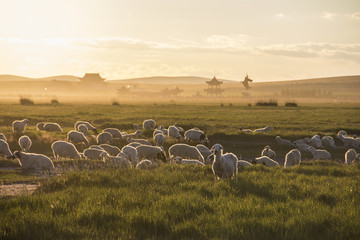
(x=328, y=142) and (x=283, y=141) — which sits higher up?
(x=283, y=141)

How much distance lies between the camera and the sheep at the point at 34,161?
11.8 m

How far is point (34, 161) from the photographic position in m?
11.9

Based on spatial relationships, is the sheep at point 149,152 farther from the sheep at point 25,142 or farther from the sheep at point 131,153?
the sheep at point 25,142

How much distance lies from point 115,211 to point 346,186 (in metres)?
5.20

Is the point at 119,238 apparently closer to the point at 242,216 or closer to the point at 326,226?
the point at 242,216

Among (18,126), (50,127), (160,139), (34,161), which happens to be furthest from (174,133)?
(34,161)

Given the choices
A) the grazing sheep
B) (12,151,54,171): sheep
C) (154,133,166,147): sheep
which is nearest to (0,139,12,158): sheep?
(12,151,54,171): sheep

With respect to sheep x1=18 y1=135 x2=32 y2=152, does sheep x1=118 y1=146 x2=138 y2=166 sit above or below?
below

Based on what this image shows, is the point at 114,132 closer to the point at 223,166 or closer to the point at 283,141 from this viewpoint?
the point at 283,141

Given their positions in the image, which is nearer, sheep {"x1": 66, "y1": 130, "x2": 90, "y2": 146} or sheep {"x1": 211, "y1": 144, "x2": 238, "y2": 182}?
sheep {"x1": 211, "y1": 144, "x2": 238, "y2": 182}

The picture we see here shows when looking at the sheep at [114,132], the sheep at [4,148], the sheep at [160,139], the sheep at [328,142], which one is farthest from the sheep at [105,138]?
the sheep at [328,142]

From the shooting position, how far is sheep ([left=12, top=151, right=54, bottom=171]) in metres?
11.8

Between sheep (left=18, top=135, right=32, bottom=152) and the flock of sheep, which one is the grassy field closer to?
the flock of sheep

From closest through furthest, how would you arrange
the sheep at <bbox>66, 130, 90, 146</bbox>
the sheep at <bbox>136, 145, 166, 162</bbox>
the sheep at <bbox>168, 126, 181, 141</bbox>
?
the sheep at <bbox>136, 145, 166, 162</bbox>, the sheep at <bbox>66, 130, 90, 146</bbox>, the sheep at <bbox>168, 126, 181, 141</bbox>
